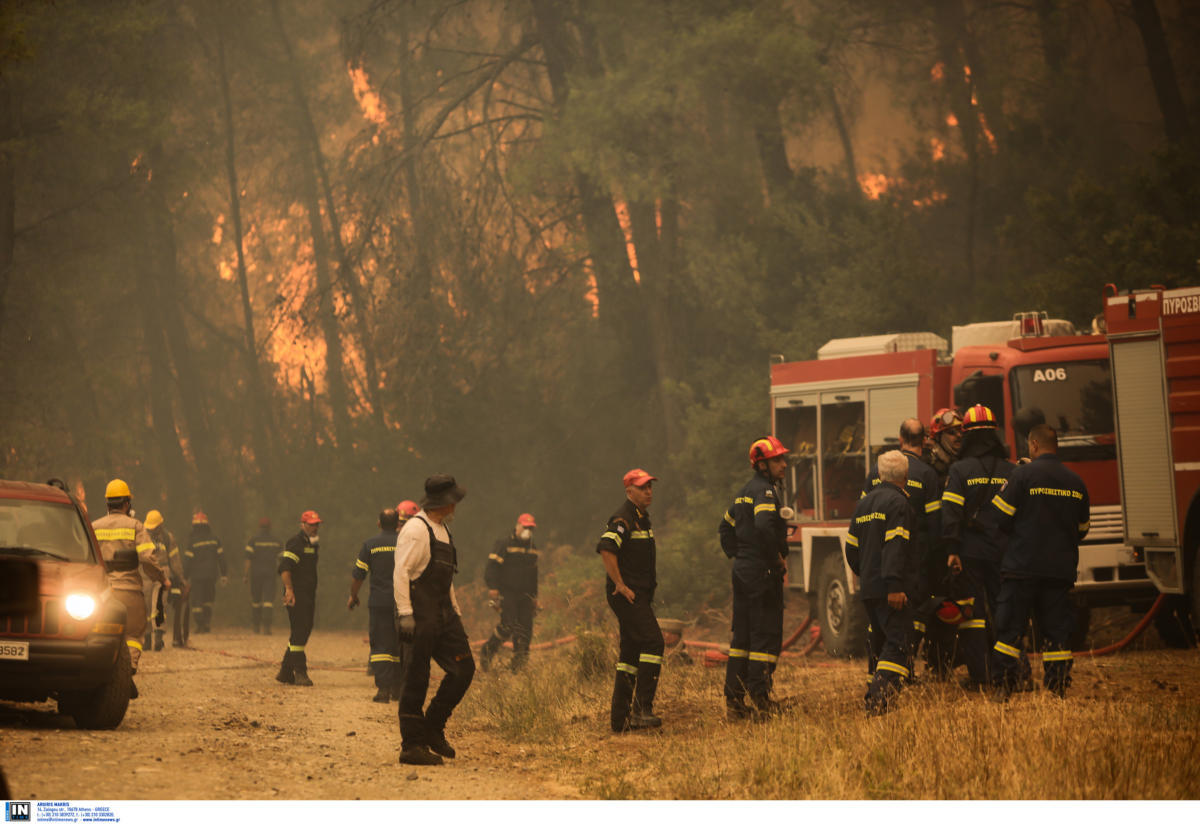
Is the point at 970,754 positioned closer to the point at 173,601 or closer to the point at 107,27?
the point at 173,601

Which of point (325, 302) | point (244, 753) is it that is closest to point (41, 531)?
point (244, 753)

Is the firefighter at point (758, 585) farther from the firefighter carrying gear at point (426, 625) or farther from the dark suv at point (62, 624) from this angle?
the dark suv at point (62, 624)

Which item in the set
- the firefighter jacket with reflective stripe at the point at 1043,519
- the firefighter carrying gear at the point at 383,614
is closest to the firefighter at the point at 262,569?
the firefighter carrying gear at the point at 383,614

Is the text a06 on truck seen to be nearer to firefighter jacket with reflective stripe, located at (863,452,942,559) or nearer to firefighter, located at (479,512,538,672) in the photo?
firefighter jacket with reflective stripe, located at (863,452,942,559)

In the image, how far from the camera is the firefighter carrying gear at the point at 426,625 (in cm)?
866

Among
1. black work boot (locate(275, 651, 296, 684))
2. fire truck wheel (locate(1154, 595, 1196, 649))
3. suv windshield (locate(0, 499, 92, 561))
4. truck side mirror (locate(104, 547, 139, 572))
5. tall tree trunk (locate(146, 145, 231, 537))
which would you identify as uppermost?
tall tree trunk (locate(146, 145, 231, 537))

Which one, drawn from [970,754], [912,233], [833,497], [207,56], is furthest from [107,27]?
[970,754]

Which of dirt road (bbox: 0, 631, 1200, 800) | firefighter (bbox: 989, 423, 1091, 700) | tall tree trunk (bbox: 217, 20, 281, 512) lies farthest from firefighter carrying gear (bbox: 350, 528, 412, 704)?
tall tree trunk (bbox: 217, 20, 281, 512)

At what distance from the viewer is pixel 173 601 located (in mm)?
20031

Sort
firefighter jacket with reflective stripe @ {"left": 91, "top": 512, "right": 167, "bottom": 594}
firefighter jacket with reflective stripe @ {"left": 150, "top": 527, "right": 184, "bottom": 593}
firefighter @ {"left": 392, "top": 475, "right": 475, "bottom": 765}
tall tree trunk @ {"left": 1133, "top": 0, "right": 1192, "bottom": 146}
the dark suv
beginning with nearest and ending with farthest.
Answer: firefighter @ {"left": 392, "top": 475, "right": 475, "bottom": 765}
the dark suv
firefighter jacket with reflective stripe @ {"left": 91, "top": 512, "right": 167, "bottom": 594}
firefighter jacket with reflective stripe @ {"left": 150, "top": 527, "right": 184, "bottom": 593}
tall tree trunk @ {"left": 1133, "top": 0, "right": 1192, "bottom": 146}

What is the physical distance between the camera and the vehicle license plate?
952cm

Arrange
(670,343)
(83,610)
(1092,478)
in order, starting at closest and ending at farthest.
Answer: (83,610)
(1092,478)
(670,343)

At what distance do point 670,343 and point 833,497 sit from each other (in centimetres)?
990

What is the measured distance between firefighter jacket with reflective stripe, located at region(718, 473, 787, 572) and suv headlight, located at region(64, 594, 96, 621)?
14.7 feet
